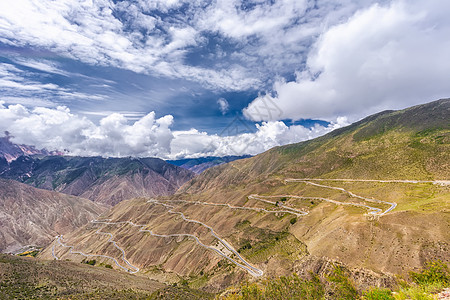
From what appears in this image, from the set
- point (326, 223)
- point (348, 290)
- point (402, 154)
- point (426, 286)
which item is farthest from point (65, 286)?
point (402, 154)

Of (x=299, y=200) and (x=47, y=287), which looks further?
(x=299, y=200)

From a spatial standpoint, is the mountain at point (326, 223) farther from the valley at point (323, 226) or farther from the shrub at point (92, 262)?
the shrub at point (92, 262)

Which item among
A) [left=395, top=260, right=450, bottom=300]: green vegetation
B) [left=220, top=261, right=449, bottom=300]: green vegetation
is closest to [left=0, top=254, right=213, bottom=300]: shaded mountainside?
[left=220, top=261, right=449, bottom=300]: green vegetation

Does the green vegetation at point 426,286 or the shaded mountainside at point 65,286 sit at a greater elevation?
the green vegetation at point 426,286

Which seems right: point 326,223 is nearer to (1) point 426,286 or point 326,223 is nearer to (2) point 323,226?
A: (2) point 323,226

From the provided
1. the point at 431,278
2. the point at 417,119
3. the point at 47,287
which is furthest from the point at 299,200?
the point at 417,119

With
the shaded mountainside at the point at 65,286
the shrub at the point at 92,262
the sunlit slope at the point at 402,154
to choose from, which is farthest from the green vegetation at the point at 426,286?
the shrub at the point at 92,262

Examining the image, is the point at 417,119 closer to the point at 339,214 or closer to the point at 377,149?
the point at 377,149

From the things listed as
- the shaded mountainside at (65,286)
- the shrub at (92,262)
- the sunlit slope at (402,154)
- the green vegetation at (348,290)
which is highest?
the sunlit slope at (402,154)
